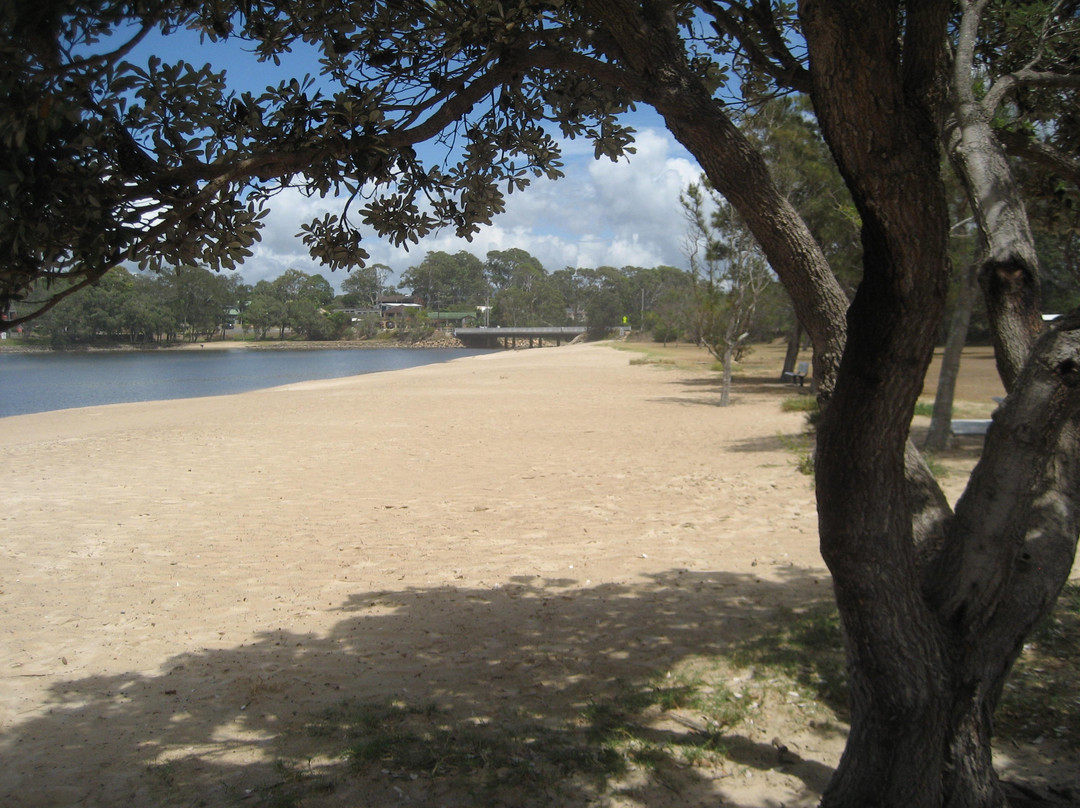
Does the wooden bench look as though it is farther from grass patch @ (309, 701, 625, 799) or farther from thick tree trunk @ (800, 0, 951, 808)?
thick tree trunk @ (800, 0, 951, 808)

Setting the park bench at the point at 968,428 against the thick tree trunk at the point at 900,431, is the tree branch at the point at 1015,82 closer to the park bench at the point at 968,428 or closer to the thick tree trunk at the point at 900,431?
the thick tree trunk at the point at 900,431

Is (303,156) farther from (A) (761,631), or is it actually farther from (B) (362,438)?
(B) (362,438)

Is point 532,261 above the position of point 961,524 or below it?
above

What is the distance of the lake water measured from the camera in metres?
33.0

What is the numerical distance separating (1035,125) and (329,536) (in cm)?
675

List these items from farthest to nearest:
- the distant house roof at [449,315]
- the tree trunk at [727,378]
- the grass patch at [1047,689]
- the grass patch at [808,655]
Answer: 1. the distant house roof at [449,315]
2. the tree trunk at [727,378]
3. the grass patch at [808,655]
4. the grass patch at [1047,689]

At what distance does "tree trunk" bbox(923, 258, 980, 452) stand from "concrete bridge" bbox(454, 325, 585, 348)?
296 ft

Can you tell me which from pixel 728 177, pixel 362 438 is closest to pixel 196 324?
pixel 362 438

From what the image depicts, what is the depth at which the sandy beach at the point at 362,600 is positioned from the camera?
3424 millimetres

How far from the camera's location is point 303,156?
3.22m

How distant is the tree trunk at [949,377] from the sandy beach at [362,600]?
6.82 feet

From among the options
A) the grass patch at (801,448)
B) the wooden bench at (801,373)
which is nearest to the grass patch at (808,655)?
the grass patch at (801,448)

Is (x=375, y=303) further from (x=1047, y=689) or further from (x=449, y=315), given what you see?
(x=1047, y=689)

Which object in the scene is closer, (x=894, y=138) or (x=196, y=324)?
(x=894, y=138)
